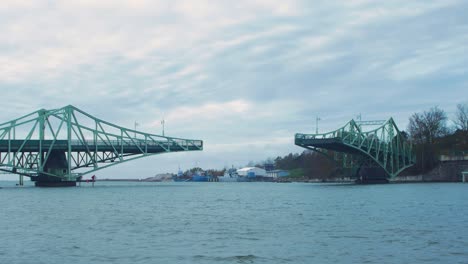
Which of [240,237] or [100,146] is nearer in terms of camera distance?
[240,237]

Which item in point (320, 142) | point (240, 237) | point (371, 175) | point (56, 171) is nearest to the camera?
point (240, 237)

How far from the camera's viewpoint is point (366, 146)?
12494 centimetres

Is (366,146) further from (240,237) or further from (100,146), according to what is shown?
(240,237)

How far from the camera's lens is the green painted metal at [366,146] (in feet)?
363

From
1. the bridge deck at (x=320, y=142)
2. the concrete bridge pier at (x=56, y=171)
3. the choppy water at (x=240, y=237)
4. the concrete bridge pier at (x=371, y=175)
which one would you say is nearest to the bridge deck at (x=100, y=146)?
the concrete bridge pier at (x=56, y=171)

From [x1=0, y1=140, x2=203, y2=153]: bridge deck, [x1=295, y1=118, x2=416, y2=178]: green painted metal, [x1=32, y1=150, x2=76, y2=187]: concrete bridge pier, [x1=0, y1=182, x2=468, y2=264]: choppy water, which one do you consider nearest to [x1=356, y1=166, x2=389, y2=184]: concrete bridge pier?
[x1=295, y1=118, x2=416, y2=178]: green painted metal

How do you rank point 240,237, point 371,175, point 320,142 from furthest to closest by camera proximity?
point 371,175 → point 320,142 → point 240,237

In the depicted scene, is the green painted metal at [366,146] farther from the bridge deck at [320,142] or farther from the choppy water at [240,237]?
the choppy water at [240,237]

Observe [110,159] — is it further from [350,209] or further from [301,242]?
[301,242]

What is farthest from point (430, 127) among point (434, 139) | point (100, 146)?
point (100, 146)

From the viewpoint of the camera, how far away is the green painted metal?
11050 centimetres

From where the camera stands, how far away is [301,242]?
96.1ft

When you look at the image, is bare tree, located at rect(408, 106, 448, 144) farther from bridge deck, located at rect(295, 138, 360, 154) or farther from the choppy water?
the choppy water

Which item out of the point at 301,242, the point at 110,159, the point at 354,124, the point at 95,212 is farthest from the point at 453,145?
the point at 301,242
